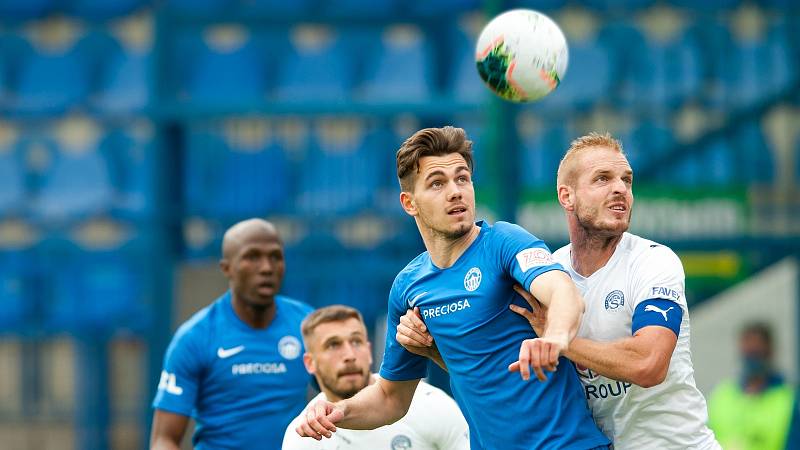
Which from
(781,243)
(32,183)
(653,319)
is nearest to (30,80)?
(32,183)

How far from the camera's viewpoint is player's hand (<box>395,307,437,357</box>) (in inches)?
187

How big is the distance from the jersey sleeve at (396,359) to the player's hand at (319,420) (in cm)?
33

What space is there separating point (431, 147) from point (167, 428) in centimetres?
272

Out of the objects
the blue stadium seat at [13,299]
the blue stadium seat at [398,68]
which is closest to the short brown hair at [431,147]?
the blue stadium seat at [398,68]

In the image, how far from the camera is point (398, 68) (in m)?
11.8

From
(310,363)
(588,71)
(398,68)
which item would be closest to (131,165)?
(398,68)

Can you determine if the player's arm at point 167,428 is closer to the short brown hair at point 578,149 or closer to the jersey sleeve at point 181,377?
the jersey sleeve at point 181,377

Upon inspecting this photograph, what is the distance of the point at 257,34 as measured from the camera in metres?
11.6

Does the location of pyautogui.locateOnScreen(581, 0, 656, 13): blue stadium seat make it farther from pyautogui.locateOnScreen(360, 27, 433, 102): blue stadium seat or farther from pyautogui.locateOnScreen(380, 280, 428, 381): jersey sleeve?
pyautogui.locateOnScreen(380, 280, 428, 381): jersey sleeve

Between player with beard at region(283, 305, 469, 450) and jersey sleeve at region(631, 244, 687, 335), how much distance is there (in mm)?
1494

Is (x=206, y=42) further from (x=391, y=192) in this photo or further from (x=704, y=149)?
(x=704, y=149)

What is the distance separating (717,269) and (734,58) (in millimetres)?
1869

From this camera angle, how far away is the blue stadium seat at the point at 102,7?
13.0 metres

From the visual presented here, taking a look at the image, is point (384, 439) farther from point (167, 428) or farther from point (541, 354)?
point (541, 354)
